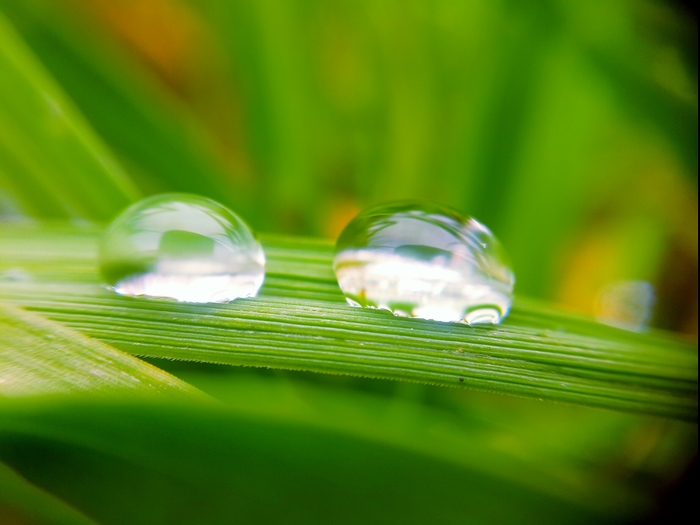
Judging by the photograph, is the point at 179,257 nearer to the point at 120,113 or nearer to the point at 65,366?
the point at 65,366

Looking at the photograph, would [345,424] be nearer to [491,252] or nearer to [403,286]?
[403,286]

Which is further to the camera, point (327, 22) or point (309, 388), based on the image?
point (327, 22)

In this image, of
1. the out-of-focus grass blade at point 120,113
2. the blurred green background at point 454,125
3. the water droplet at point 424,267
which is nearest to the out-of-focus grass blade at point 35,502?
the water droplet at point 424,267

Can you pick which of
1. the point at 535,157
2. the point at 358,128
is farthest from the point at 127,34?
the point at 535,157

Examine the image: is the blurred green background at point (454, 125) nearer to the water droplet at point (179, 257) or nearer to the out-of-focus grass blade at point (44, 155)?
the out-of-focus grass blade at point (44, 155)

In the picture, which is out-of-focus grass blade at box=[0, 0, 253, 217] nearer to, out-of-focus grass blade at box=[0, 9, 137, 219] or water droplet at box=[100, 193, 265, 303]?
out-of-focus grass blade at box=[0, 9, 137, 219]

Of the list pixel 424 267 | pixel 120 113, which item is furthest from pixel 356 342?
pixel 120 113
